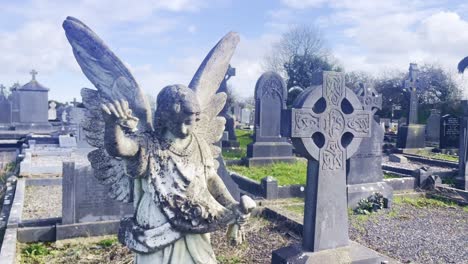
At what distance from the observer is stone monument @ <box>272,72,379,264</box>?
4324 mm

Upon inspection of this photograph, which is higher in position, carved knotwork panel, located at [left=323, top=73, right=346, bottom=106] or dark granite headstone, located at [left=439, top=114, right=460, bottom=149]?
carved knotwork panel, located at [left=323, top=73, right=346, bottom=106]

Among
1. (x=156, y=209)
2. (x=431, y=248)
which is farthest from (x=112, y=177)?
(x=431, y=248)

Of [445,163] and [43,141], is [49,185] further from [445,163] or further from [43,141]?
[445,163]

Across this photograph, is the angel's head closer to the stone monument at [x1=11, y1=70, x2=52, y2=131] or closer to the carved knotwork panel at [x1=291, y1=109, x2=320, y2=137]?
the carved knotwork panel at [x1=291, y1=109, x2=320, y2=137]

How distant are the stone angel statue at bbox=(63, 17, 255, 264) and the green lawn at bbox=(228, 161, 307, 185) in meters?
7.43

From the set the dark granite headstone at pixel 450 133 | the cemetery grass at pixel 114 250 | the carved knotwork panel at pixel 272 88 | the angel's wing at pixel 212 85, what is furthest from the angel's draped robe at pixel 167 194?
the dark granite headstone at pixel 450 133

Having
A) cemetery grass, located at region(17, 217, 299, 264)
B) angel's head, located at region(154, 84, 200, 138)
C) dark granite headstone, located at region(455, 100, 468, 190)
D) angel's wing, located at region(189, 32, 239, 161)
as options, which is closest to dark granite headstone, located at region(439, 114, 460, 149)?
dark granite headstone, located at region(455, 100, 468, 190)

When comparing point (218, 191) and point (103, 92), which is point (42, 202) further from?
point (218, 191)

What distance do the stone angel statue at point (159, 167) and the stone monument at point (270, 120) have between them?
32.9ft

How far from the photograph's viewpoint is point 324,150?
14.5 ft

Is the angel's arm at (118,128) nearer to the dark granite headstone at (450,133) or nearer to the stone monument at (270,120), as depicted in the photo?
the stone monument at (270,120)

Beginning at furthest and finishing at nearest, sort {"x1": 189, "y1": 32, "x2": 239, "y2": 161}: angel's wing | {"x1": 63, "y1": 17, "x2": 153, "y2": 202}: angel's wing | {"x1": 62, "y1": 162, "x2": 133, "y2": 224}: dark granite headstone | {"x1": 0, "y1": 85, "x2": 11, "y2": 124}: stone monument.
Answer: {"x1": 0, "y1": 85, "x2": 11, "y2": 124}: stone monument → {"x1": 62, "y1": 162, "x2": 133, "y2": 224}: dark granite headstone → {"x1": 189, "y1": 32, "x2": 239, "y2": 161}: angel's wing → {"x1": 63, "y1": 17, "x2": 153, "y2": 202}: angel's wing

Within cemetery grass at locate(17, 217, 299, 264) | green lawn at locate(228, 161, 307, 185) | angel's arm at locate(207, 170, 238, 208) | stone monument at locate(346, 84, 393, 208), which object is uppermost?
angel's arm at locate(207, 170, 238, 208)

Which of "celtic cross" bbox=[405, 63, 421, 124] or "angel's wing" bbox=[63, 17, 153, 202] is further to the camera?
"celtic cross" bbox=[405, 63, 421, 124]
